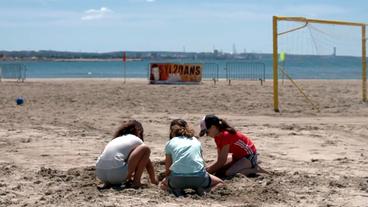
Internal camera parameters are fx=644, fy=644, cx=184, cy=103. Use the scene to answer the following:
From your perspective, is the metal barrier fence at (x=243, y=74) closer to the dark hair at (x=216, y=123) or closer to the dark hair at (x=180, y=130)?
the dark hair at (x=216, y=123)

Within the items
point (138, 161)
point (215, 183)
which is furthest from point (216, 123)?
point (138, 161)

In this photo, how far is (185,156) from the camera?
7.44 m

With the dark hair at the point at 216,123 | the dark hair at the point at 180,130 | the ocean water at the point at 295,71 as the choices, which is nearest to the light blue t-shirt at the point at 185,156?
the dark hair at the point at 180,130

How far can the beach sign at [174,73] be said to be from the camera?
102 feet

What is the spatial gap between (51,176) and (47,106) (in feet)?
35.6

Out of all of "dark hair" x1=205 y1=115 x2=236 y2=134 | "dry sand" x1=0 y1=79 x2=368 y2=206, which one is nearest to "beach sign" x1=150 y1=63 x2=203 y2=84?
"dry sand" x1=0 y1=79 x2=368 y2=206

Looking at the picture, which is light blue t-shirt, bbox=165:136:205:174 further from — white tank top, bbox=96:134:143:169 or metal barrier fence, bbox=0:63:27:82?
metal barrier fence, bbox=0:63:27:82

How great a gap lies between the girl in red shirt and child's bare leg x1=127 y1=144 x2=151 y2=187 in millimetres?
919

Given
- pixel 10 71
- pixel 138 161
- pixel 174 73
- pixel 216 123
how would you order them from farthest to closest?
1. pixel 10 71
2. pixel 174 73
3. pixel 216 123
4. pixel 138 161

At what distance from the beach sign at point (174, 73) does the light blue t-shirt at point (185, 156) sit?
23366 millimetres

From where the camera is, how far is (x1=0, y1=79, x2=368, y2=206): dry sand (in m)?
7.32

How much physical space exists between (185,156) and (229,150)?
1223 mm

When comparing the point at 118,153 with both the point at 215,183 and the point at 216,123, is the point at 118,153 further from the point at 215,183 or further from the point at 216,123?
the point at 216,123

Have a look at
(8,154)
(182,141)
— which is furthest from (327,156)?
(8,154)
